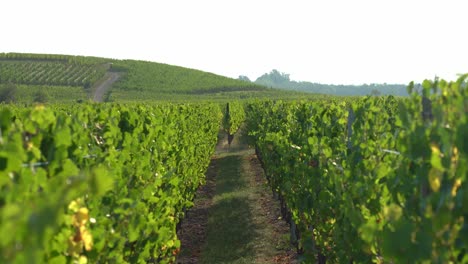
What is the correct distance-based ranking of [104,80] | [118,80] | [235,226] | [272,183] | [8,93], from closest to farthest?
[235,226] < [272,183] < [8,93] < [104,80] < [118,80]

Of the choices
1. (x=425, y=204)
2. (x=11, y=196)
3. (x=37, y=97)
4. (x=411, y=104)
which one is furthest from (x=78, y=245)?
(x=37, y=97)

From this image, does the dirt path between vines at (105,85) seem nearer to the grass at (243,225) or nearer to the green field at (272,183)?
the grass at (243,225)

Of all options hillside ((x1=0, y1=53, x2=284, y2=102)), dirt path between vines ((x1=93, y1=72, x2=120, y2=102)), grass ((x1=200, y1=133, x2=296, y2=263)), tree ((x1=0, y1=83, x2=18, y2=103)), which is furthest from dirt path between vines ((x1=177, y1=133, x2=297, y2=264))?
dirt path between vines ((x1=93, y1=72, x2=120, y2=102))

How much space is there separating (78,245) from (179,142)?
7059mm

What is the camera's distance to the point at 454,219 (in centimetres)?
282

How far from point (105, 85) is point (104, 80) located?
11.6ft

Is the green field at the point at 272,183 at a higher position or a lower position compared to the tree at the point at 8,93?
higher

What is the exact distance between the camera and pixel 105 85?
86.5 metres

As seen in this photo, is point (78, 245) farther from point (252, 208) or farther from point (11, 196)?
point (252, 208)

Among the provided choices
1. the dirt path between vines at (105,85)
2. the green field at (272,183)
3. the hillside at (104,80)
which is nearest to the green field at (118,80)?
the hillside at (104,80)

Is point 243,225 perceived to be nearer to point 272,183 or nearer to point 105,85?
point 272,183

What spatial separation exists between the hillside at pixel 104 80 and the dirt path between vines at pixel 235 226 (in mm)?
55717

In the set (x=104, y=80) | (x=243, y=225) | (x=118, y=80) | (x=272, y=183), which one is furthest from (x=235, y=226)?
(x=104, y=80)

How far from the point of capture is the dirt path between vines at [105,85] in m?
77.7
